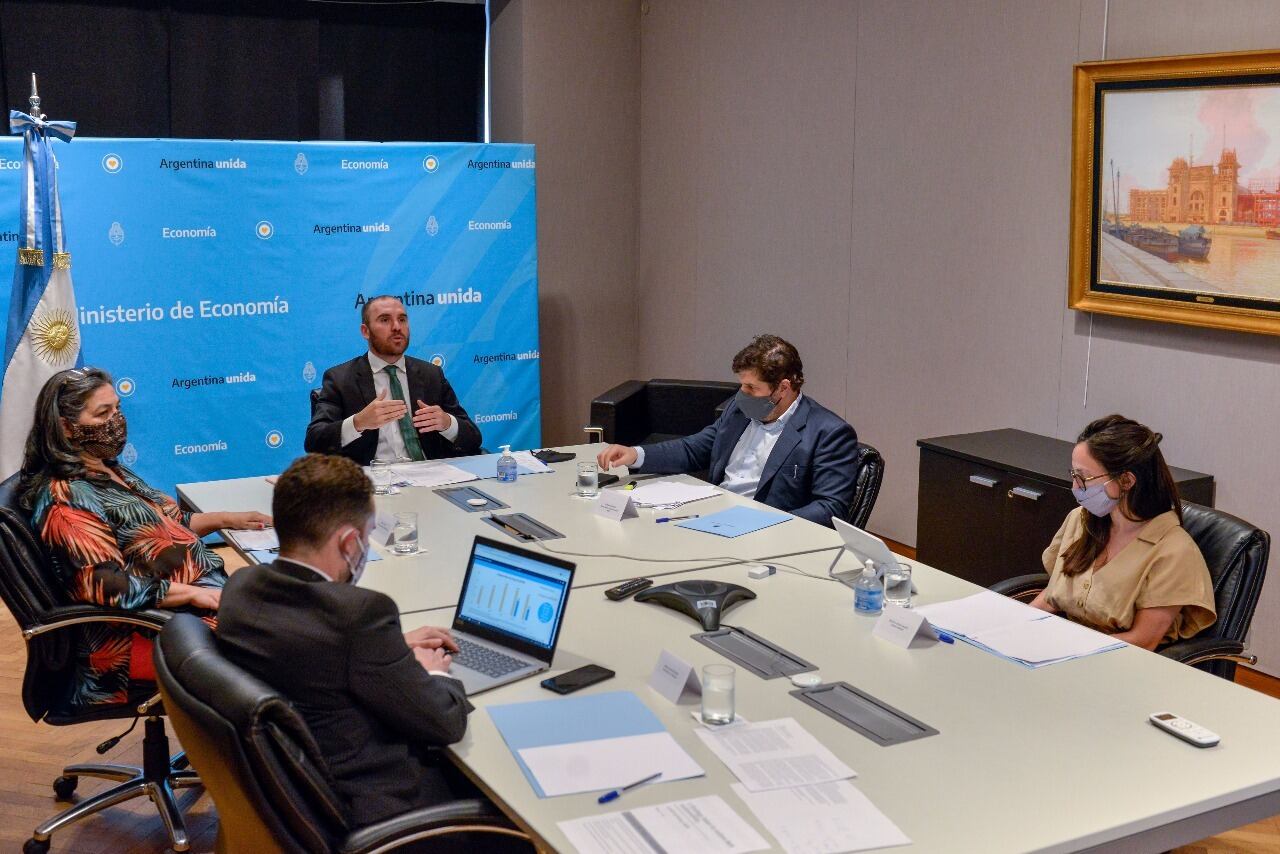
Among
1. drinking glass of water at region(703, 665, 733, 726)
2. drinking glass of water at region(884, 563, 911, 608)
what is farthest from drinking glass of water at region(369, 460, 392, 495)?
drinking glass of water at region(703, 665, 733, 726)

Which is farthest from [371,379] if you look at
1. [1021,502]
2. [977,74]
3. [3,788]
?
[977,74]

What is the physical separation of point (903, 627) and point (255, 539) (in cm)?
199

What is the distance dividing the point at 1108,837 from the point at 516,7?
20.9 feet

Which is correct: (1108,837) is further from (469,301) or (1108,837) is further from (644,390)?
(469,301)

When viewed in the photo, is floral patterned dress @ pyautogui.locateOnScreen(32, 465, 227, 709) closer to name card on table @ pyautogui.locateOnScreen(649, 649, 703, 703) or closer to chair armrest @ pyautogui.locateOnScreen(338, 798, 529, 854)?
chair armrest @ pyautogui.locateOnScreen(338, 798, 529, 854)

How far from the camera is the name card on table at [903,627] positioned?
3061 millimetres

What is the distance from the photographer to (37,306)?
18.8ft

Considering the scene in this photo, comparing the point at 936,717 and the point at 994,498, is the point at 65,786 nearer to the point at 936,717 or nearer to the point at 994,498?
the point at 936,717

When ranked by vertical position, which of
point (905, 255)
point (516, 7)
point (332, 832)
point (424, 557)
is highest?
point (516, 7)

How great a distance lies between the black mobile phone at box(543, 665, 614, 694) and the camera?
280 cm

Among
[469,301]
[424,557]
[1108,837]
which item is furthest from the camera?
[469,301]

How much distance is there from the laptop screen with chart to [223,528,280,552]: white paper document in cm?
89

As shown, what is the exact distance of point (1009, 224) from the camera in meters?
5.72

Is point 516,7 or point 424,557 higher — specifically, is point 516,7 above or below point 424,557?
above
